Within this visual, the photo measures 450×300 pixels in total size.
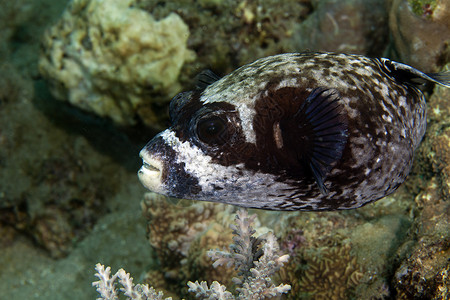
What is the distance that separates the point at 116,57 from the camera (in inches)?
198

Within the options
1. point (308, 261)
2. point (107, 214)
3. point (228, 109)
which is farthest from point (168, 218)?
point (107, 214)

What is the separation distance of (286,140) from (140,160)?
3.48 m

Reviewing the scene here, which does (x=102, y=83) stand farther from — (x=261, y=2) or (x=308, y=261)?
(x=308, y=261)

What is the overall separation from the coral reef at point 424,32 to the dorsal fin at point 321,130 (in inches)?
96.4

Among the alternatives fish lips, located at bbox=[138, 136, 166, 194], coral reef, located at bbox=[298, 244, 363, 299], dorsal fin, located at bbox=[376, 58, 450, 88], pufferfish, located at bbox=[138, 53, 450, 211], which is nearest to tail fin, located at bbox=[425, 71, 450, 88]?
dorsal fin, located at bbox=[376, 58, 450, 88]

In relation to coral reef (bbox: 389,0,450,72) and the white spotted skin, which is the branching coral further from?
coral reef (bbox: 389,0,450,72)

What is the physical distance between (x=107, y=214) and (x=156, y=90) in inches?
132

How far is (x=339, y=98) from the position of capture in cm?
212

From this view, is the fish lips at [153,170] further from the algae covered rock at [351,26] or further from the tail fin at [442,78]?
the algae covered rock at [351,26]

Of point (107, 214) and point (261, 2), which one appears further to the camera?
point (107, 214)

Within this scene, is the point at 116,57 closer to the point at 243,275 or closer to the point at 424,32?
the point at 243,275

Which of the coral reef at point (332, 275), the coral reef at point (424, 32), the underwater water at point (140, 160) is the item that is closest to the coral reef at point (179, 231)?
the underwater water at point (140, 160)

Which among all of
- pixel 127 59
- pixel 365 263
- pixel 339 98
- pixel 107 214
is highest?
pixel 127 59

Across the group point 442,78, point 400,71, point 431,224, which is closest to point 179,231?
point 431,224
